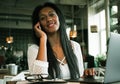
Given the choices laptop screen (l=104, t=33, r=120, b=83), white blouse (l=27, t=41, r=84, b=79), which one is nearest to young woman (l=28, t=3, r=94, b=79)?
white blouse (l=27, t=41, r=84, b=79)

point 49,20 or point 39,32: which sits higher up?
point 49,20

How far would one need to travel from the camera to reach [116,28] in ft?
30.4

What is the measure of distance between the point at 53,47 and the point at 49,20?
25cm

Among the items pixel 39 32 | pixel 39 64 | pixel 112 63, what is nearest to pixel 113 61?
pixel 112 63

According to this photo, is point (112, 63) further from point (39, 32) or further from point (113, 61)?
point (39, 32)

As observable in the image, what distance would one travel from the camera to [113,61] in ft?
4.52

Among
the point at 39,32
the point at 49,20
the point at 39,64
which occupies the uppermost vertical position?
the point at 49,20

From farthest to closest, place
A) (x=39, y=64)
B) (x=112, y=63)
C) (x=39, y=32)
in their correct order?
(x=39, y=32) < (x=39, y=64) < (x=112, y=63)

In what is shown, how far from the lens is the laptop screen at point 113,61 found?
1.32 meters

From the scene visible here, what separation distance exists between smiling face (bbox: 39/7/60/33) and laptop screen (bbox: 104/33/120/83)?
3.11 feet

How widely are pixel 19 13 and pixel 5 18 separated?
1791mm

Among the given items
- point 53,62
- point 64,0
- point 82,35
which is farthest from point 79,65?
point 82,35

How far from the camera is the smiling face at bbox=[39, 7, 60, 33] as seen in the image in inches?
89.5

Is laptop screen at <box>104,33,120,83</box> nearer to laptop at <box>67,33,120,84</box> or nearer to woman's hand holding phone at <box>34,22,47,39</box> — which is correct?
laptop at <box>67,33,120,84</box>
